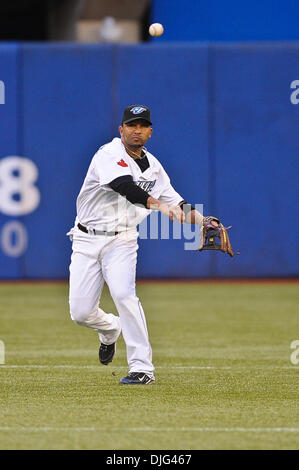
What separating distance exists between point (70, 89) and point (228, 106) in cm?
265

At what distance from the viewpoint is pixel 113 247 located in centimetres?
813

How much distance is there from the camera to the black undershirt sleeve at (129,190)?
25.2 feet

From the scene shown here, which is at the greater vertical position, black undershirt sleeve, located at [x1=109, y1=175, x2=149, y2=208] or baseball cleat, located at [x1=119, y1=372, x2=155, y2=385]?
black undershirt sleeve, located at [x1=109, y1=175, x2=149, y2=208]

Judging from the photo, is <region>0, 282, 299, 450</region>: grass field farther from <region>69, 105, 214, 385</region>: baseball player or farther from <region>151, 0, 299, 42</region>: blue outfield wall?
<region>151, 0, 299, 42</region>: blue outfield wall

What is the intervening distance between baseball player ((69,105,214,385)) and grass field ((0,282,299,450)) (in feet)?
1.35

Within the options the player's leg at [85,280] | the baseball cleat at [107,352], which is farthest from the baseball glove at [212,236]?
the baseball cleat at [107,352]

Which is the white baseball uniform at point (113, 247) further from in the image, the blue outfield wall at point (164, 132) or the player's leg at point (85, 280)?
the blue outfield wall at point (164, 132)

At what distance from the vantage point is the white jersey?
8.05m

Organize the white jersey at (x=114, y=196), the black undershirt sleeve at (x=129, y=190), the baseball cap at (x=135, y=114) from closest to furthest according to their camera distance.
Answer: the black undershirt sleeve at (x=129, y=190), the baseball cap at (x=135, y=114), the white jersey at (x=114, y=196)

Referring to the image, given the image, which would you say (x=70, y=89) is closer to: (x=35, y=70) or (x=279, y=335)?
(x=35, y=70)

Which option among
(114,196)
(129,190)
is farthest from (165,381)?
(129,190)

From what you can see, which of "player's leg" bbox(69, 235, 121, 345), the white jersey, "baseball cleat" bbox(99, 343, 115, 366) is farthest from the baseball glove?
"baseball cleat" bbox(99, 343, 115, 366)

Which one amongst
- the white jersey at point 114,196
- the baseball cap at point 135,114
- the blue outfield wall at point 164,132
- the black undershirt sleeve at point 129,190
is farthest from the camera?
the blue outfield wall at point 164,132

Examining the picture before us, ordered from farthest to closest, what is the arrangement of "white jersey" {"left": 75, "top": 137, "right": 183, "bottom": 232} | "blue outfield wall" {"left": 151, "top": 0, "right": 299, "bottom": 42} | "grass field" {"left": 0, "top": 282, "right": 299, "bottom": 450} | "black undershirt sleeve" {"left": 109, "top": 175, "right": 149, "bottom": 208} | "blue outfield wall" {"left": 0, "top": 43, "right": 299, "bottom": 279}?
"blue outfield wall" {"left": 151, "top": 0, "right": 299, "bottom": 42}, "blue outfield wall" {"left": 0, "top": 43, "right": 299, "bottom": 279}, "white jersey" {"left": 75, "top": 137, "right": 183, "bottom": 232}, "black undershirt sleeve" {"left": 109, "top": 175, "right": 149, "bottom": 208}, "grass field" {"left": 0, "top": 282, "right": 299, "bottom": 450}
